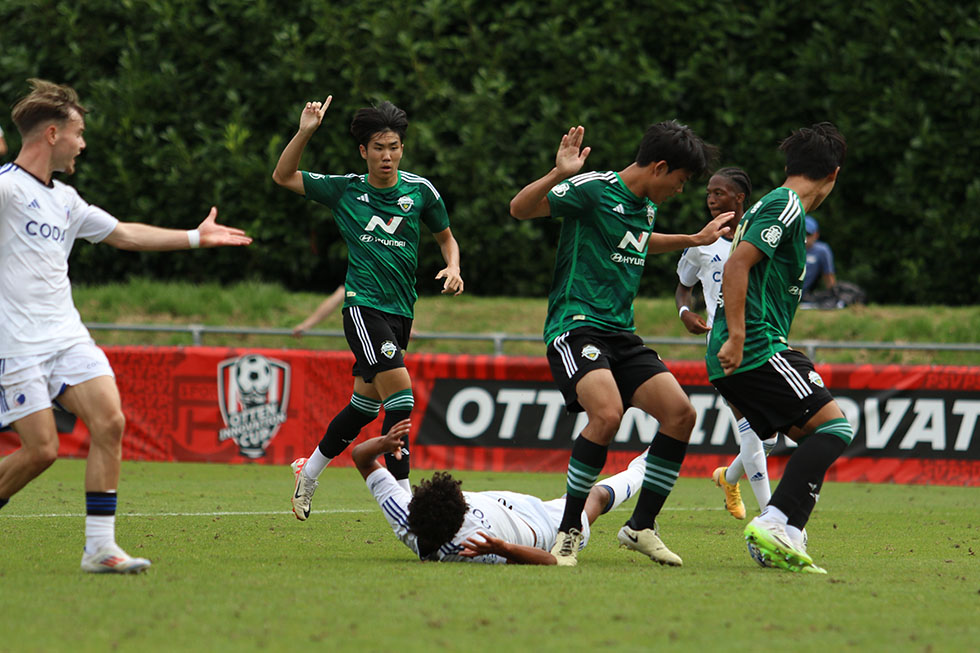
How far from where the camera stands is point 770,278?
21.3 ft

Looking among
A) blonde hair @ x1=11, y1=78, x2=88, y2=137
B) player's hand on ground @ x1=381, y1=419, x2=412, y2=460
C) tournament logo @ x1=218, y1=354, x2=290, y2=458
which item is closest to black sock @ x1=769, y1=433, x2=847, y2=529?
player's hand on ground @ x1=381, y1=419, x2=412, y2=460

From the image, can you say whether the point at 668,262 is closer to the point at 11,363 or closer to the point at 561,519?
the point at 561,519

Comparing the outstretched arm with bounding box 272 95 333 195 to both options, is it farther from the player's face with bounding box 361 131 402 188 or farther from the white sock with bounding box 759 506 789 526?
the white sock with bounding box 759 506 789 526

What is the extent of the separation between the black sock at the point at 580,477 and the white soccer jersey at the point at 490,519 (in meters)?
0.12

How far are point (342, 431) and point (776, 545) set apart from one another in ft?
10.4

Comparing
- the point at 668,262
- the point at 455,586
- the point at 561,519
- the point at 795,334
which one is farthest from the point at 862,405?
the point at 455,586

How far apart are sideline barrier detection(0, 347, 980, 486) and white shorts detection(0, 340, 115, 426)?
801 centimetres

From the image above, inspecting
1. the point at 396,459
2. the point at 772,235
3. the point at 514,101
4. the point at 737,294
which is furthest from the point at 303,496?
the point at 514,101

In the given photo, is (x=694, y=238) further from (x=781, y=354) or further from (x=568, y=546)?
(x=568, y=546)

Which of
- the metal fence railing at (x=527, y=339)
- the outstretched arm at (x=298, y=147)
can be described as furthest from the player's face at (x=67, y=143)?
the metal fence railing at (x=527, y=339)

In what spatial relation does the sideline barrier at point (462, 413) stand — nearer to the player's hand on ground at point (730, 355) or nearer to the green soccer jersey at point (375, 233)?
the green soccer jersey at point (375, 233)

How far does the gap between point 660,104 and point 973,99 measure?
434 cm

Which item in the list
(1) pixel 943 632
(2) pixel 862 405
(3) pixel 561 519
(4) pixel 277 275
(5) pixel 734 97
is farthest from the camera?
Answer: (4) pixel 277 275

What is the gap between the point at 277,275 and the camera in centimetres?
1956
